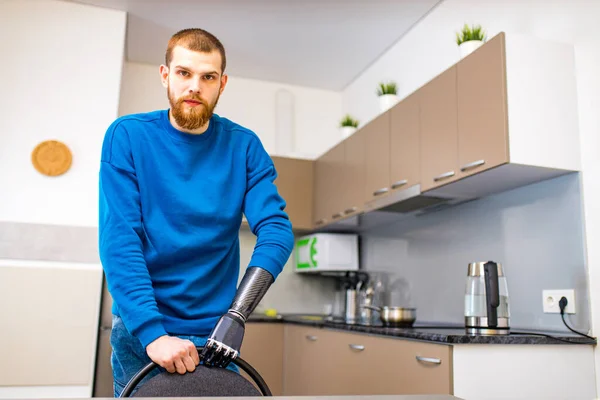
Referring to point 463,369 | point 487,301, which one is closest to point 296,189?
point 487,301

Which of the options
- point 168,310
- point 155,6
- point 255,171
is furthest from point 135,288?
point 155,6

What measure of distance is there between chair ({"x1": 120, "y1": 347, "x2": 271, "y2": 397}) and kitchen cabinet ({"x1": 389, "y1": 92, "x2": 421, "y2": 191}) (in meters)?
2.11

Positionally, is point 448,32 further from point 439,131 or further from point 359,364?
point 359,364

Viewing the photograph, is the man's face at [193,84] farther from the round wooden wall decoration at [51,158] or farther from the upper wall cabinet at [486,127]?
the round wooden wall decoration at [51,158]

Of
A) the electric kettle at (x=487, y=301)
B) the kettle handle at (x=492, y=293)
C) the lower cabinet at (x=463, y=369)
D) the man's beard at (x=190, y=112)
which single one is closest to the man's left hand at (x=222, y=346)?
the man's beard at (x=190, y=112)

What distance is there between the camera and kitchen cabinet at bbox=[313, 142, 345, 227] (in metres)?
4.20

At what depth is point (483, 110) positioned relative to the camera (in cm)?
258

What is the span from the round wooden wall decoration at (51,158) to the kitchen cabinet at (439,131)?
223 centimetres

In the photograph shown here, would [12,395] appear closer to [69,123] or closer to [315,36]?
[69,123]

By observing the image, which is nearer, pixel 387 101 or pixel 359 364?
pixel 359 364

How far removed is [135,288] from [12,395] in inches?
107

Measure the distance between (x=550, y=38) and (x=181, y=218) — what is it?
2093mm

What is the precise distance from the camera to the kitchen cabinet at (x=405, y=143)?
10.3ft

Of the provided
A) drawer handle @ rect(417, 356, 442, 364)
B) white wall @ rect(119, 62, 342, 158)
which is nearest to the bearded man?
drawer handle @ rect(417, 356, 442, 364)
